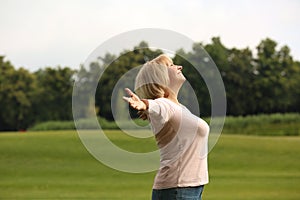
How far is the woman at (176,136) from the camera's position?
173 inches

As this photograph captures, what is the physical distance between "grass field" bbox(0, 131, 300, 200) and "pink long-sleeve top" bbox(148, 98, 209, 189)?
717 cm

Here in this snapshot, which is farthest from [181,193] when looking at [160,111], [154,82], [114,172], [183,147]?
[114,172]

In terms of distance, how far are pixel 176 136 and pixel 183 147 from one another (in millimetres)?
83

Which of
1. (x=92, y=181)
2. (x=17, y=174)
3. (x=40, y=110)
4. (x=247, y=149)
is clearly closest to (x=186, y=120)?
(x=92, y=181)

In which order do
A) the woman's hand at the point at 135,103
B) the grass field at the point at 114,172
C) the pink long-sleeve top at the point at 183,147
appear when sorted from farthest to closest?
the grass field at the point at 114,172
the pink long-sleeve top at the point at 183,147
the woman's hand at the point at 135,103

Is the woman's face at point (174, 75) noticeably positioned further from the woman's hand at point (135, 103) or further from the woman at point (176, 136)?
the woman's hand at point (135, 103)

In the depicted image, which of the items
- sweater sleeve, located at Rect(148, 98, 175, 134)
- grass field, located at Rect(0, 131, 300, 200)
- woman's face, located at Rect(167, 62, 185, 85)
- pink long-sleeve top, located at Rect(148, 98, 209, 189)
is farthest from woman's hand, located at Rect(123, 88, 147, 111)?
grass field, located at Rect(0, 131, 300, 200)

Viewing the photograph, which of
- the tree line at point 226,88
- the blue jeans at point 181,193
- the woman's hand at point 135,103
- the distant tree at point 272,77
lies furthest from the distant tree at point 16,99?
the woman's hand at point 135,103

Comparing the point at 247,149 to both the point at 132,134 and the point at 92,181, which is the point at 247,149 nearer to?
the point at 92,181

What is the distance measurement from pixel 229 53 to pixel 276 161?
1199 inches

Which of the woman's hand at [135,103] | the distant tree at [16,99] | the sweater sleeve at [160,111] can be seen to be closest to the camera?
the woman's hand at [135,103]

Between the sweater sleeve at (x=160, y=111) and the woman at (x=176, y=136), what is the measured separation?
0.03 m

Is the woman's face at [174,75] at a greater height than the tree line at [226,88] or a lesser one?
lesser

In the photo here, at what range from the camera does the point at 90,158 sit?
92.2 ft
